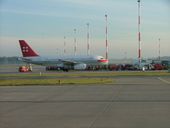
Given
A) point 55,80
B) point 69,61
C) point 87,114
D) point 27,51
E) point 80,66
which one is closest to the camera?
point 87,114

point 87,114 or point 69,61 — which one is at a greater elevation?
point 69,61

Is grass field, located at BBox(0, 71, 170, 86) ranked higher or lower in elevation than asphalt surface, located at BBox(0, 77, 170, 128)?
lower

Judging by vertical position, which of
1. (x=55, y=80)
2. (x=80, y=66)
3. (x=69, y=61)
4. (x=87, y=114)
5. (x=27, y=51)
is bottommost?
(x=55, y=80)

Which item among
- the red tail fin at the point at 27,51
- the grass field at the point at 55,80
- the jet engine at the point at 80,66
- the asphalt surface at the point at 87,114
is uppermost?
the red tail fin at the point at 27,51

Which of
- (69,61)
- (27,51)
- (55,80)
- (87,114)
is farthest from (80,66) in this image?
(87,114)

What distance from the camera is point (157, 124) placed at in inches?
473

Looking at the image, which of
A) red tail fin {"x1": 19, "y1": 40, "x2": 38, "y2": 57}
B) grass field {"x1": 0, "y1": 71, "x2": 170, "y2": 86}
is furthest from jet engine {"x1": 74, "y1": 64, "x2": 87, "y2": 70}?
grass field {"x1": 0, "y1": 71, "x2": 170, "y2": 86}

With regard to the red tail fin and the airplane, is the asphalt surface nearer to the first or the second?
the airplane

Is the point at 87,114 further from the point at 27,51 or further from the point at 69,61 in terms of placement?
the point at 27,51

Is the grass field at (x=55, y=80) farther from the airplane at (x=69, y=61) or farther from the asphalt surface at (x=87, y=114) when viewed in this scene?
the airplane at (x=69, y=61)

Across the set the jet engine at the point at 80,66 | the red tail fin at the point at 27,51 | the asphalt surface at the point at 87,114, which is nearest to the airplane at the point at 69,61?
the jet engine at the point at 80,66

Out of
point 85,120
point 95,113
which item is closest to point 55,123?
point 85,120

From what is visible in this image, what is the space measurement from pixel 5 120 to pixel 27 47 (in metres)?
83.8

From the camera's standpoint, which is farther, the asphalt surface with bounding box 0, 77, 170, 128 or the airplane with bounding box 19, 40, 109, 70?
the airplane with bounding box 19, 40, 109, 70
